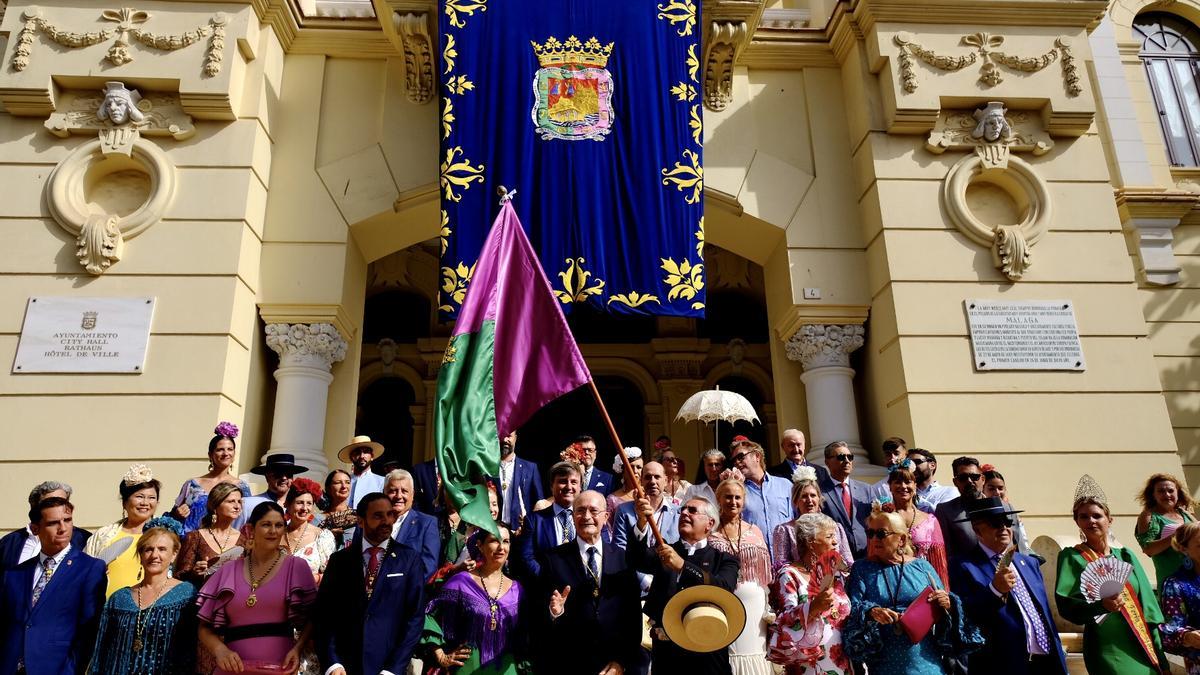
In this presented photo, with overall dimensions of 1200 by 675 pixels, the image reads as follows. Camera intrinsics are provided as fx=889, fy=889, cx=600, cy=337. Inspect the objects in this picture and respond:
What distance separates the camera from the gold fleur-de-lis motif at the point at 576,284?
27.6 feet

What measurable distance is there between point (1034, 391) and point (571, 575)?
578cm

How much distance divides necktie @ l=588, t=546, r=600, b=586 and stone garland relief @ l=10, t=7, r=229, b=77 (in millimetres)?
6572

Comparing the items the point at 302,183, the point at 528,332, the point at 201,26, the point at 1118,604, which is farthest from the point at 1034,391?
the point at 201,26

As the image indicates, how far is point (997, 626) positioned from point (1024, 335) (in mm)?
4754

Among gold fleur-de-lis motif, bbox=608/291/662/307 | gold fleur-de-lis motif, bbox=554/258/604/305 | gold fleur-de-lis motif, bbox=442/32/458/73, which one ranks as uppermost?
gold fleur-de-lis motif, bbox=442/32/458/73

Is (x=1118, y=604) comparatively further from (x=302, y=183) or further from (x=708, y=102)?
(x=302, y=183)

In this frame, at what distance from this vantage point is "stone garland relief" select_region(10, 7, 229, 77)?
29.0 feet

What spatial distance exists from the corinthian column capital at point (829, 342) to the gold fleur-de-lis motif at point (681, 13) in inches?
134

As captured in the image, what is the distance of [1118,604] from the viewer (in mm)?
5000

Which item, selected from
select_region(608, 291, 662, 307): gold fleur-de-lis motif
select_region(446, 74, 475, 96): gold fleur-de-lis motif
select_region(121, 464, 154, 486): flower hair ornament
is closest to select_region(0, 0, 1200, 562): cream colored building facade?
select_region(446, 74, 475, 96): gold fleur-de-lis motif

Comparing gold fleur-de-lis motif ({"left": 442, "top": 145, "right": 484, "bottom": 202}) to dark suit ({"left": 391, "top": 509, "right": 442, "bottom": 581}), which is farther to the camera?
gold fleur-de-lis motif ({"left": 442, "top": 145, "right": 484, "bottom": 202})

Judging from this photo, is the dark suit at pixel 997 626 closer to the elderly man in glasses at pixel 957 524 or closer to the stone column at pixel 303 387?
the elderly man in glasses at pixel 957 524

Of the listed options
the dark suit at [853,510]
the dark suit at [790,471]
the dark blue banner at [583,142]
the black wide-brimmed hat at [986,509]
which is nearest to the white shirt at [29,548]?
the dark blue banner at [583,142]

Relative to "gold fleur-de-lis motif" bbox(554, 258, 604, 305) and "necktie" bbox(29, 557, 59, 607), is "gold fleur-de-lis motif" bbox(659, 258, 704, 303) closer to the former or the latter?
"gold fleur-de-lis motif" bbox(554, 258, 604, 305)
